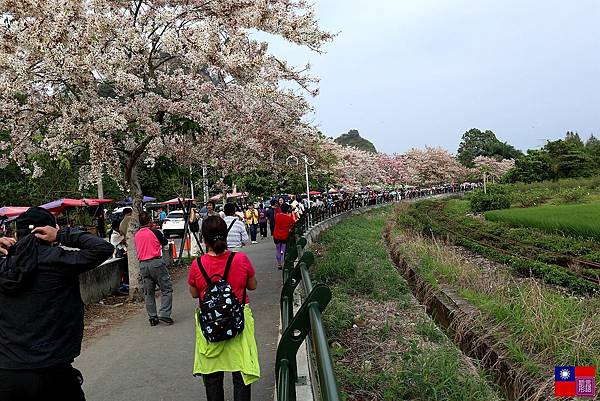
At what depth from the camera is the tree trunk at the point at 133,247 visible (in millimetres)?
11562

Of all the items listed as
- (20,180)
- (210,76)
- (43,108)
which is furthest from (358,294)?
(20,180)

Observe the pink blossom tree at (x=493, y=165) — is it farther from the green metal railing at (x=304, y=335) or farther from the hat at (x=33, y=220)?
the hat at (x=33, y=220)

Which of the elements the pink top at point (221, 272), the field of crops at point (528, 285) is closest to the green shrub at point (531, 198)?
the field of crops at point (528, 285)

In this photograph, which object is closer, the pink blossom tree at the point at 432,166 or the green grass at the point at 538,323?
the green grass at the point at 538,323

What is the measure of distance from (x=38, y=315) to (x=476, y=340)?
6620 millimetres

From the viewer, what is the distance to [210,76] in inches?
471

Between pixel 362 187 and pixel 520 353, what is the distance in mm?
59506

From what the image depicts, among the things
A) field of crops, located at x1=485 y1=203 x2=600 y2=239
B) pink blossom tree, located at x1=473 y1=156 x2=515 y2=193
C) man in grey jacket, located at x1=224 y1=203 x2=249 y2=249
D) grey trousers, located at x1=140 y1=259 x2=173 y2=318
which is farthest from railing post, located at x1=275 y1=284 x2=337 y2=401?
pink blossom tree, located at x1=473 y1=156 x2=515 y2=193

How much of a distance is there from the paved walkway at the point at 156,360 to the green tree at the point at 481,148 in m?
100

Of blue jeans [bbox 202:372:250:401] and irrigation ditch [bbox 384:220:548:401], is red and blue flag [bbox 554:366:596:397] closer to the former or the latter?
irrigation ditch [bbox 384:220:548:401]

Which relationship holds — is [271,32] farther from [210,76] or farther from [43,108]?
[43,108]

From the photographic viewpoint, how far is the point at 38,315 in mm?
3479

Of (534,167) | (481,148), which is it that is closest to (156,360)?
(534,167)

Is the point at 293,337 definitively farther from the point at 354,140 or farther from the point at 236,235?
the point at 354,140
